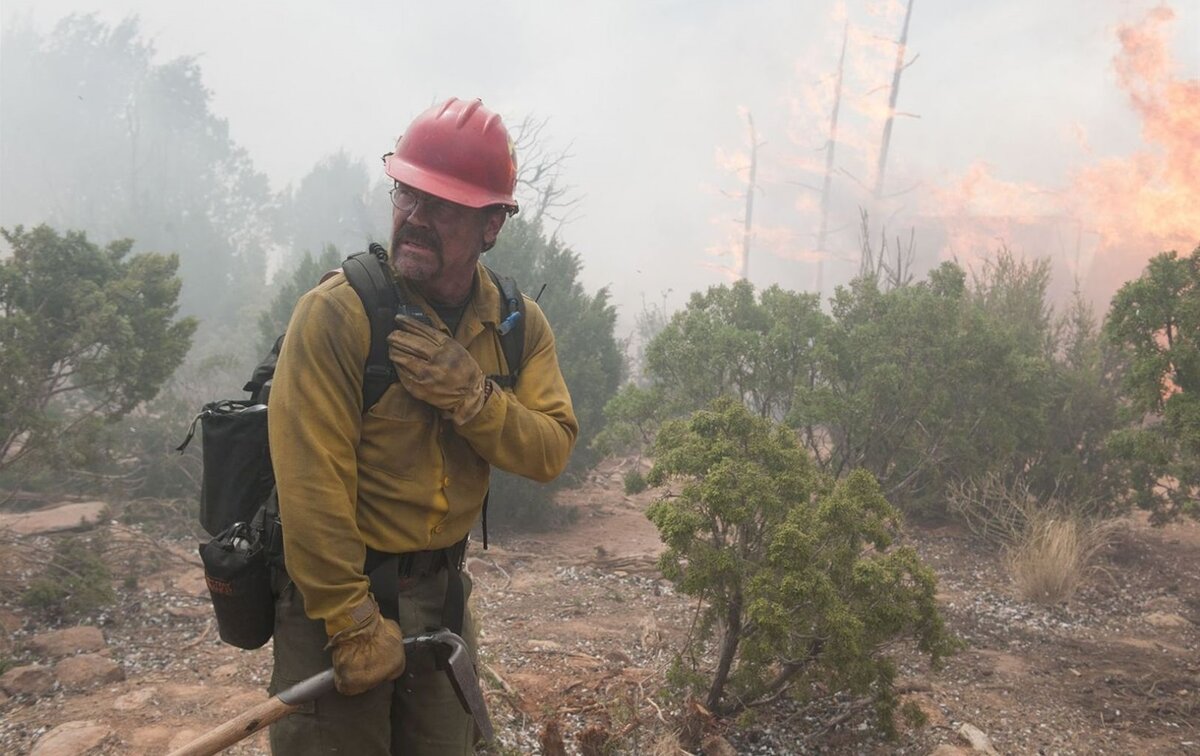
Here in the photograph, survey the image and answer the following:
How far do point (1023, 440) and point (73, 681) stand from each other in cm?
863

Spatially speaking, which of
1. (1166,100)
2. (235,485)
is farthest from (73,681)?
(1166,100)

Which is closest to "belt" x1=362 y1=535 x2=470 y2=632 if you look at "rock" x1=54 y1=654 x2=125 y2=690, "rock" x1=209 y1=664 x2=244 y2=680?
"rock" x1=209 y1=664 x2=244 y2=680

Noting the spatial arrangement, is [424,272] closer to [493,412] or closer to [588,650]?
[493,412]

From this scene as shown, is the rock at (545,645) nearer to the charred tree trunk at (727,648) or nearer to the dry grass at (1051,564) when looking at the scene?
the charred tree trunk at (727,648)

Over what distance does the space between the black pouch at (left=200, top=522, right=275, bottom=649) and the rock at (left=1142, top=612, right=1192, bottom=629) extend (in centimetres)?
708

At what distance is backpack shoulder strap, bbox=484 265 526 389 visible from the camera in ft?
7.22

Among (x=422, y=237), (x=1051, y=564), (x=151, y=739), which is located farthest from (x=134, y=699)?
(x=1051, y=564)

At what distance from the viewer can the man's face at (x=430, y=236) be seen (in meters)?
1.99

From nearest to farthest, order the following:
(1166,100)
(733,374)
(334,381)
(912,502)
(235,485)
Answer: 1. (334,381)
2. (235,485)
3. (733,374)
4. (912,502)
5. (1166,100)

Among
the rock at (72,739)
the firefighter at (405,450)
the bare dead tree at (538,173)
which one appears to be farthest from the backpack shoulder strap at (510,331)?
the bare dead tree at (538,173)

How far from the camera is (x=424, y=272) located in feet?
6.53

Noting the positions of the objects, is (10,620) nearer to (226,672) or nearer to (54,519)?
(226,672)

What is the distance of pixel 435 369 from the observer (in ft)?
6.13

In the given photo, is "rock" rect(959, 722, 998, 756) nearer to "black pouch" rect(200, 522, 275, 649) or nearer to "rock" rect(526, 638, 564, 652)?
"rock" rect(526, 638, 564, 652)
